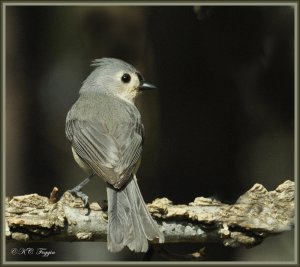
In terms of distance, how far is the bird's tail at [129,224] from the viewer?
13.8 feet

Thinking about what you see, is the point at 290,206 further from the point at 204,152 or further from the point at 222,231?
the point at 204,152

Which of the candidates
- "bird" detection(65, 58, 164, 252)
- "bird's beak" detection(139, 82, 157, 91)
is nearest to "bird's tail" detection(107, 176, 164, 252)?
"bird" detection(65, 58, 164, 252)

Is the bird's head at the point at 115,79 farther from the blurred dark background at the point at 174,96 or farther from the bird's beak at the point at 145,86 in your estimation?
the blurred dark background at the point at 174,96

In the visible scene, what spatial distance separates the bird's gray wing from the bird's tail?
13 centimetres

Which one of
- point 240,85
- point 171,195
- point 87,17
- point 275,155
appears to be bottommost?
point 171,195

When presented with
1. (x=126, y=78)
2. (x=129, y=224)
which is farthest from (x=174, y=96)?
(x=129, y=224)

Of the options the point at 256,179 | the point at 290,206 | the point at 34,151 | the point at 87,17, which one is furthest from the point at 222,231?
the point at 87,17

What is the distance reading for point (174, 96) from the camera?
6.57m

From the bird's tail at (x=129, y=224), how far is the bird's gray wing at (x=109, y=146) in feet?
0.42

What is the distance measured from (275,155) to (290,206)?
2139 mm

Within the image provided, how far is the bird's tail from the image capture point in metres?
4.21

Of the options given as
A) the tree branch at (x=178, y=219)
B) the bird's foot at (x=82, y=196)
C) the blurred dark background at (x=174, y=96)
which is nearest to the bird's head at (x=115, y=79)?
the blurred dark background at (x=174, y=96)

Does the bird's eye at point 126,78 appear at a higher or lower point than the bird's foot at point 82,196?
higher

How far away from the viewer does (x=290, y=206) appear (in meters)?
4.39
